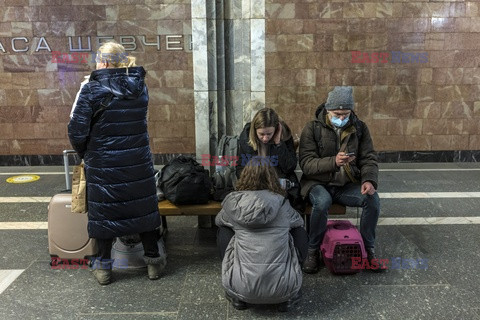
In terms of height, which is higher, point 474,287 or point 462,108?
point 462,108

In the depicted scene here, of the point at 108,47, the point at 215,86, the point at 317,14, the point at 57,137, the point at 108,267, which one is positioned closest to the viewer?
the point at 108,47

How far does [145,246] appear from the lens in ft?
11.0

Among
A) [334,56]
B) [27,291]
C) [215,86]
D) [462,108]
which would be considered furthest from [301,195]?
[462,108]

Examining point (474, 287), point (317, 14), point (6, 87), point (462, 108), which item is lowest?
point (474, 287)

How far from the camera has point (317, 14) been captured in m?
6.70

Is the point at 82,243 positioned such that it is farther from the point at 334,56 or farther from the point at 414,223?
the point at 334,56

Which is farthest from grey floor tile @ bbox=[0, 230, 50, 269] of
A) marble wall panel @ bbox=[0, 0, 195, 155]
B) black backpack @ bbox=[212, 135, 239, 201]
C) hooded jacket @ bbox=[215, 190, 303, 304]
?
marble wall panel @ bbox=[0, 0, 195, 155]

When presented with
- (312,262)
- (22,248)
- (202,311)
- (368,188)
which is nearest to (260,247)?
(202,311)

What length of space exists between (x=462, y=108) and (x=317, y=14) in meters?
2.77

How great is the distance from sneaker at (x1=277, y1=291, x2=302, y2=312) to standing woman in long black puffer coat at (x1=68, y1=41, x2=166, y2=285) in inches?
42.9

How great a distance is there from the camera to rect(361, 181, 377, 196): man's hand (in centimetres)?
336

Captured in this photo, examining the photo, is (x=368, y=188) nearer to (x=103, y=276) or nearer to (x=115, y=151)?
(x=115, y=151)

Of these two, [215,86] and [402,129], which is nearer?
[215,86]

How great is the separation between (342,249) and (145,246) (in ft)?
4.91
